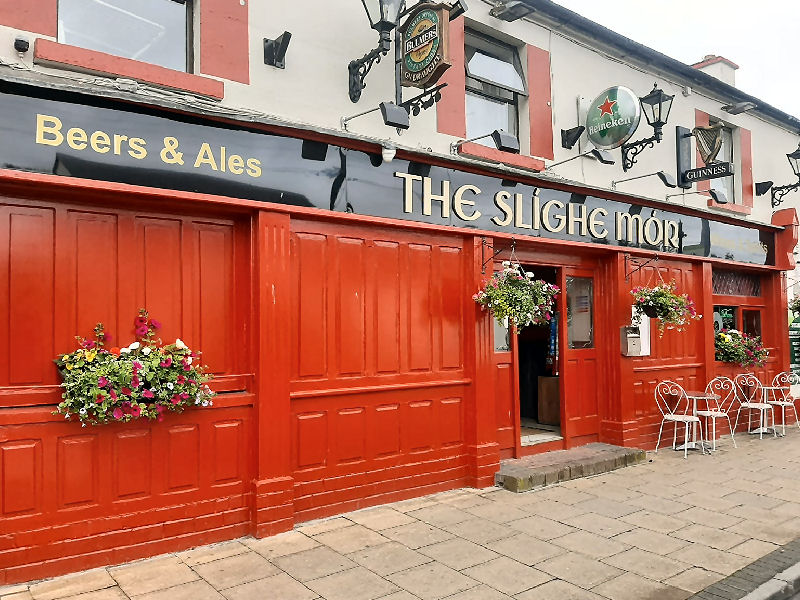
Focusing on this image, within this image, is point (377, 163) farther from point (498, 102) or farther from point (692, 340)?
point (692, 340)

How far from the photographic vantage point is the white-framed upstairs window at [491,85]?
7.38m

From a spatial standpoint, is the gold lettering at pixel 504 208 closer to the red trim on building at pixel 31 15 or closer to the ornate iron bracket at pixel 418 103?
the ornate iron bracket at pixel 418 103

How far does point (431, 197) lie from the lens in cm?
641

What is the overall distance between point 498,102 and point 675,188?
371cm

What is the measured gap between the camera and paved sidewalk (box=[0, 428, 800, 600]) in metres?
4.13

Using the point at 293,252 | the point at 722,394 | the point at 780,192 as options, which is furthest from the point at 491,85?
the point at 780,192

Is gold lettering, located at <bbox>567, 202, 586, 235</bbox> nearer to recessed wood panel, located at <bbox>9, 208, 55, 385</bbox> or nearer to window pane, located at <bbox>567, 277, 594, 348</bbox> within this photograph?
window pane, located at <bbox>567, 277, 594, 348</bbox>

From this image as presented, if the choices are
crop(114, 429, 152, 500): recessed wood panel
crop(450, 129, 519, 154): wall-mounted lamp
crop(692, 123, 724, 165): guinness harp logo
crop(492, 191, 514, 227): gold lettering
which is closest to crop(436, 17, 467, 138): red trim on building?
crop(450, 129, 519, 154): wall-mounted lamp

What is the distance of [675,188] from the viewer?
9602mm

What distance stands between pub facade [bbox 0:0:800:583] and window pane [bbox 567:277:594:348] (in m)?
0.03

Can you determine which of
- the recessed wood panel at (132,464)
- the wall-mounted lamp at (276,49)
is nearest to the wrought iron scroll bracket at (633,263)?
the wall-mounted lamp at (276,49)

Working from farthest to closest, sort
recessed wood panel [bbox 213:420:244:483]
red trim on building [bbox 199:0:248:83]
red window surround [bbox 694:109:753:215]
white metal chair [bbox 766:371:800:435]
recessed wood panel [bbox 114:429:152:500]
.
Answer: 1. red window surround [bbox 694:109:753:215]
2. white metal chair [bbox 766:371:800:435]
3. red trim on building [bbox 199:0:248:83]
4. recessed wood panel [bbox 213:420:244:483]
5. recessed wood panel [bbox 114:429:152:500]

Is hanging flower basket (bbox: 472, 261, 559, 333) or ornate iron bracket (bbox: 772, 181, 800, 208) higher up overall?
ornate iron bracket (bbox: 772, 181, 800, 208)

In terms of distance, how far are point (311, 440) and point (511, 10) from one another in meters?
5.42
